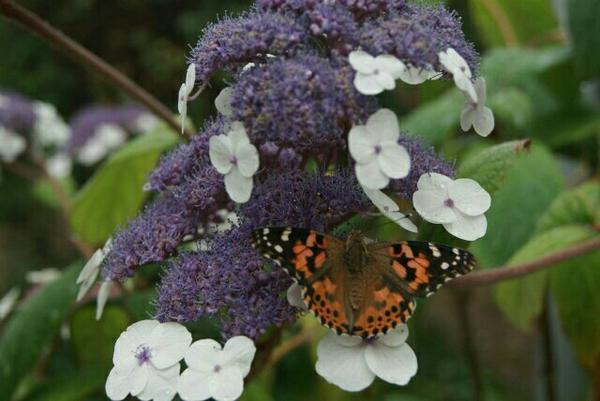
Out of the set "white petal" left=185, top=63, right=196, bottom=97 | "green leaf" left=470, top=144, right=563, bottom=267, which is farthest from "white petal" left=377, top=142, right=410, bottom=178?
"green leaf" left=470, top=144, right=563, bottom=267

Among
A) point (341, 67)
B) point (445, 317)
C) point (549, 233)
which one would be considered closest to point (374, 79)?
point (341, 67)

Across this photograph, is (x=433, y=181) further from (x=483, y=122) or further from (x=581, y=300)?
(x=581, y=300)

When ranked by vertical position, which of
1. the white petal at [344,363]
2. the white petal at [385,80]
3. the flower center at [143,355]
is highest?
the white petal at [385,80]

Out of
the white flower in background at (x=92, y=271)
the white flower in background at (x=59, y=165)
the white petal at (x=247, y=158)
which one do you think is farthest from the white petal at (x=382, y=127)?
the white flower in background at (x=59, y=165)

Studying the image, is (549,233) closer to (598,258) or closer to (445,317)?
(598,258)

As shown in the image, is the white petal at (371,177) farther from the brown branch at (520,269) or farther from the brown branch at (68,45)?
the brown branch at (68,45)
